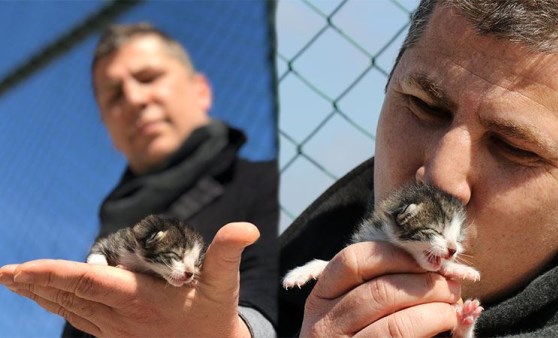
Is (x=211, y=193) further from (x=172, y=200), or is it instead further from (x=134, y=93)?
(x=134, y=93)

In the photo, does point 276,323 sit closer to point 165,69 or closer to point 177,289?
point 177,289

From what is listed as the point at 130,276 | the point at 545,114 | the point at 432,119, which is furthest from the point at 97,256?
the point at 545,114

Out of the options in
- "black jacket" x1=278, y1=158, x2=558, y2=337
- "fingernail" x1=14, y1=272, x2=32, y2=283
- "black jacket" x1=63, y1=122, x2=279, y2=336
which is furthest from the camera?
"black jacket" x1=63, y1=122, x2=279, y2=336

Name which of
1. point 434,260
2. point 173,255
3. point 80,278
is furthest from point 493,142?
point 80,278

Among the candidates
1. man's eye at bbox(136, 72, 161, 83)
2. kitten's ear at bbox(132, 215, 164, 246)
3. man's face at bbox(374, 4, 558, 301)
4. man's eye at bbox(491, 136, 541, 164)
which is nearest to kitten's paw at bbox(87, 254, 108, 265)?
kitten's ear at bbox(132, 215, 164, 246)

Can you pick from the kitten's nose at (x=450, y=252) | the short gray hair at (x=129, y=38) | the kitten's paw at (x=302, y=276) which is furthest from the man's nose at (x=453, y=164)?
the short gray hair at (x=129, y=38)

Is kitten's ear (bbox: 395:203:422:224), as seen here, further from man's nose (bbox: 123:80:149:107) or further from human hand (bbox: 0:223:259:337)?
man's nose (bbox: 123:80:149:107)

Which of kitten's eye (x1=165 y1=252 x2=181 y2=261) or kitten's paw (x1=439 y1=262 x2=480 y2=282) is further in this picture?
kitten's eye (x1=165 y1=252 x2=181 y2=261)

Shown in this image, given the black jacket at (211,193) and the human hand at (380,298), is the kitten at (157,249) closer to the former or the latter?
the human hand at (380,298)
